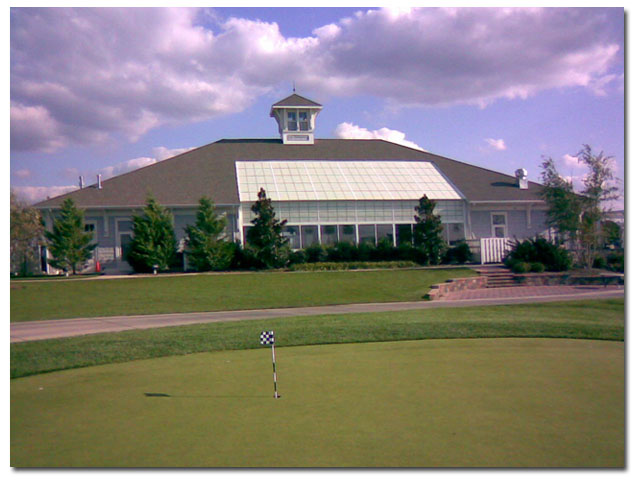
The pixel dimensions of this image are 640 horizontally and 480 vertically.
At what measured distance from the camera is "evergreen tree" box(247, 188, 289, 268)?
27641 mm

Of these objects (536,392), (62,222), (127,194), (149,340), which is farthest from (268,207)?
(536,392)

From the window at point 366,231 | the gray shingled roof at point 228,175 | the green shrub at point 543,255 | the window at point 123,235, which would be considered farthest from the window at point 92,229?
the green shrub at point 543,255

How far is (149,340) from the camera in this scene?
36.4 feet

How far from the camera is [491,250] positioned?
30031 millimetres

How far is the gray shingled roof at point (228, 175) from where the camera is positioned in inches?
1207

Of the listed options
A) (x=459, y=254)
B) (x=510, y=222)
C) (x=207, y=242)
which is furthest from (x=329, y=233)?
(x=510, y=222)

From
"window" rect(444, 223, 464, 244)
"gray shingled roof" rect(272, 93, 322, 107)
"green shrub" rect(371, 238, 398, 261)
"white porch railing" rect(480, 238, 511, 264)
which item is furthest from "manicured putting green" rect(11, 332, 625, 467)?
"gray shingled roof" rect(272, 93, 322, 107)

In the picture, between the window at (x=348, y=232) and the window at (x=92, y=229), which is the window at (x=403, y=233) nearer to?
the window at (x=348, y=232)

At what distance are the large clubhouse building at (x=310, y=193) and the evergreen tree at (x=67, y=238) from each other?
1.43 m

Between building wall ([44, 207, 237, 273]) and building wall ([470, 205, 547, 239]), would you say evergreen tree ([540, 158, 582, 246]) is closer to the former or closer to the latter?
building wall ([470, 205, 547, 239])

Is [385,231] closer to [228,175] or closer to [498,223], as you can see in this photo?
[498,223]

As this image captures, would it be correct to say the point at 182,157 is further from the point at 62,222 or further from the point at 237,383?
the point at 237,383

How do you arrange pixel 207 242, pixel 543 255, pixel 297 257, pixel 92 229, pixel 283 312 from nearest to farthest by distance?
pixel 283 312, pixel 543 255, pixel 207 242, pixel 297 257, pixel 92 229

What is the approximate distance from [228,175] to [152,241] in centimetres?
783
